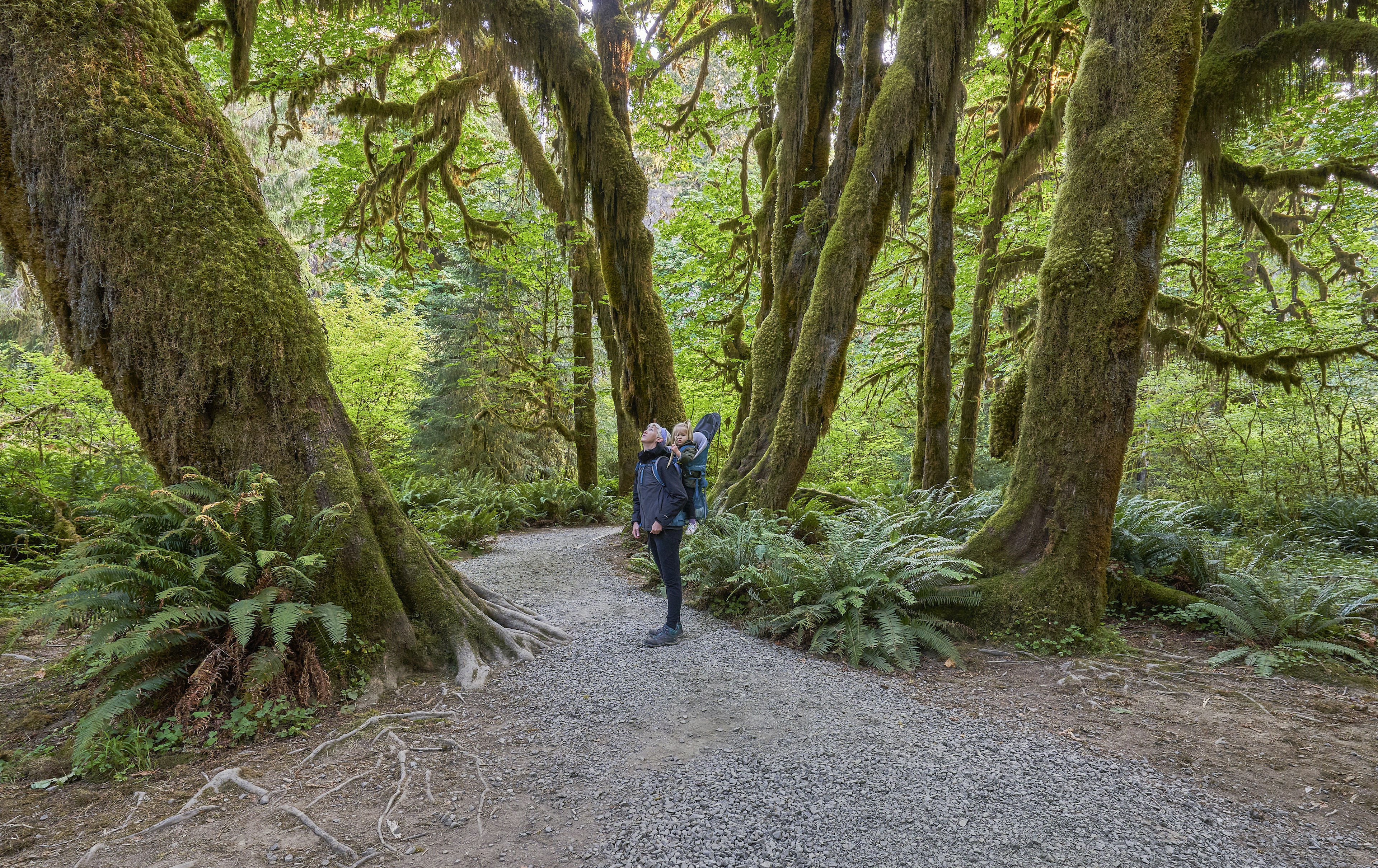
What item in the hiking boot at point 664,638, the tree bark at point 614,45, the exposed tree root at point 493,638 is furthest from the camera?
the tree bark at point 614,45

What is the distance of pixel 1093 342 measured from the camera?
4.39 metres

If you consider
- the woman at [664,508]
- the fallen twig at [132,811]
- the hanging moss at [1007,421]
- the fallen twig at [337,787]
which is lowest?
the fallen twig at [337,787]

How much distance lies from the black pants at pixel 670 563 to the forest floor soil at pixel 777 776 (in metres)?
0.80

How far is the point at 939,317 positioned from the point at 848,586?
202 inches

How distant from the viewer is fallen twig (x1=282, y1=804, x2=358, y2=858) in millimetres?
2070

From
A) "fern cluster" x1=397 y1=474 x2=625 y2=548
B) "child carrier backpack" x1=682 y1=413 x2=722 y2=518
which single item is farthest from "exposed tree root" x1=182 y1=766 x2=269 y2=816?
"fern cluster" x1=397 y1=474 x2=625 y2=548

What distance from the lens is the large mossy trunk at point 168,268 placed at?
132 inches

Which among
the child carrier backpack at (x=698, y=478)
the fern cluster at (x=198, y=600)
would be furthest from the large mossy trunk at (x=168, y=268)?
the child carrier backpack at (x=698, y=478)

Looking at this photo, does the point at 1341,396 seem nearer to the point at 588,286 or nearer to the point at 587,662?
the point at 587,662

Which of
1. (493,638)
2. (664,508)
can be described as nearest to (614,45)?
(664,508)

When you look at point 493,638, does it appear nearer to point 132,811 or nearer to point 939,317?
point 132,811

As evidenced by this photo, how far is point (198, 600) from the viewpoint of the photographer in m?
3.02

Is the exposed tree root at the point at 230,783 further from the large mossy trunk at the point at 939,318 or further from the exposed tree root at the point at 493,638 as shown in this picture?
the large mossy trunk at the point at 939,318

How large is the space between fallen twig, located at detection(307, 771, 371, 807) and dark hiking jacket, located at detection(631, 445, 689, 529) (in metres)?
2.63
